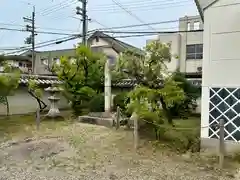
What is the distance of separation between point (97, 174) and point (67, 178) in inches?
23.5

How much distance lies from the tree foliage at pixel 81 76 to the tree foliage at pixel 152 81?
184 inches

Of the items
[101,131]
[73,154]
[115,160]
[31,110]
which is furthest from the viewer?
[31,110]

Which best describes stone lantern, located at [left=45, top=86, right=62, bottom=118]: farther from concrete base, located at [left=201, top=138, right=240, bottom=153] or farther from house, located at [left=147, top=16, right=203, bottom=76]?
house, located at [left=147, top=16, right=203, bottom=76]

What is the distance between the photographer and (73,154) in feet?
23.7

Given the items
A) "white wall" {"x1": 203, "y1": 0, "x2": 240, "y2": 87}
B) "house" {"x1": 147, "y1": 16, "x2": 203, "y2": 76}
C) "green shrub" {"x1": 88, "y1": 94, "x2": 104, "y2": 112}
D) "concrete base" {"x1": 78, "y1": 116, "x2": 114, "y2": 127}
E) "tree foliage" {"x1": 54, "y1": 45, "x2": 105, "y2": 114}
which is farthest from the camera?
"house" {"x1": 147, "y1": 16, "x2": 203, "y2": 76}

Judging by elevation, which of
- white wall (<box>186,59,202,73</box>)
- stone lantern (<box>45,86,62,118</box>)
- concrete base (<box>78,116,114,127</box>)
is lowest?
concrete base (<box>78,116,114,127</box>)

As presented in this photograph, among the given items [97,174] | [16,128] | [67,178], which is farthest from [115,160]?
[16,128]

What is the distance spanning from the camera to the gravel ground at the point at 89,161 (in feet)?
18.3

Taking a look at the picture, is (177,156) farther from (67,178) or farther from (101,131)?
(101,131)

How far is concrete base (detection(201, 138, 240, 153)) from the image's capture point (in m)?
6.62

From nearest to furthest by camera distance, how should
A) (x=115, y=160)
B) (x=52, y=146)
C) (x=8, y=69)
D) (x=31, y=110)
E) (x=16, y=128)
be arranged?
1. (x=115, y=160)
2. (x=52, y=146)
3. (x=16, y=128)
4. (x=8, y=69)
5. (x=31, y=110)

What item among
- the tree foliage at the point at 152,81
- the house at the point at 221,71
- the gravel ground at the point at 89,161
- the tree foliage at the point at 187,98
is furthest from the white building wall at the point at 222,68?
the tree foliage at the point at 187,98

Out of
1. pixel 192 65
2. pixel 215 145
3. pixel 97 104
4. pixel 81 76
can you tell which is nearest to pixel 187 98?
pixel 97 104

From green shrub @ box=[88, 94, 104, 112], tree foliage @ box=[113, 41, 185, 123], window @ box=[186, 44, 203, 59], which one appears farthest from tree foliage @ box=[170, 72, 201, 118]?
window @ box=[186, 44, 203, 59]
